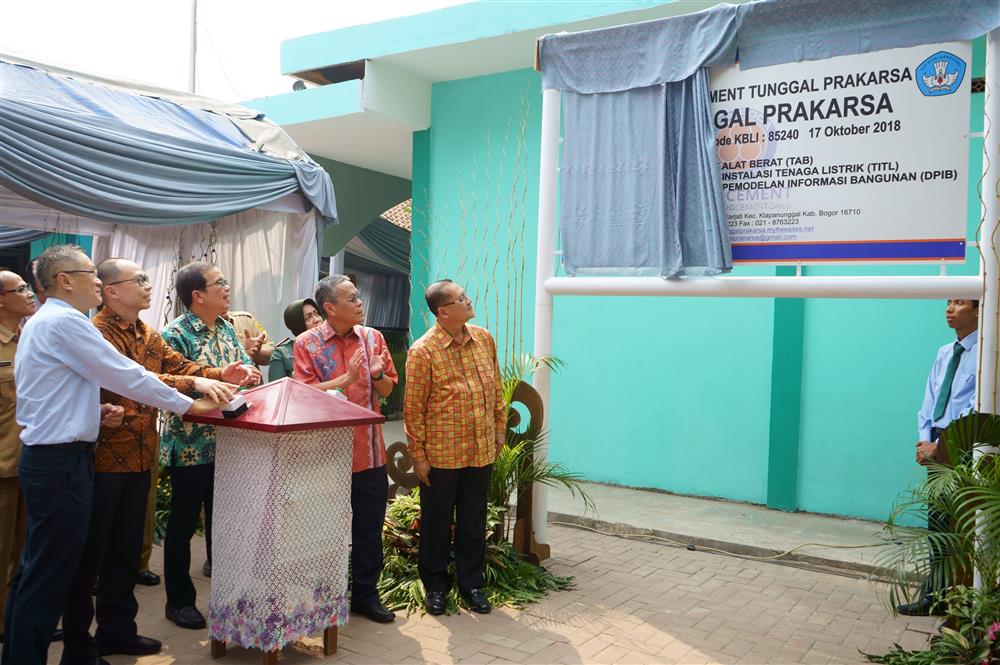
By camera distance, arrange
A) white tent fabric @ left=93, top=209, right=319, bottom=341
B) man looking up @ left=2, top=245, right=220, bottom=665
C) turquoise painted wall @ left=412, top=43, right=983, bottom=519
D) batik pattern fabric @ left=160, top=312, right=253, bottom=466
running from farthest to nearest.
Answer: turquoise painted wall @ left=412, top=43, right=983, bottom=519 → white tent fabric @ left=93, top=209, right=319, bottom=341 → batik pattern fabric @ left=160, top=312, right=253, bottom=466 → man looking up @ left=2, top=245, right=220, bottom=665

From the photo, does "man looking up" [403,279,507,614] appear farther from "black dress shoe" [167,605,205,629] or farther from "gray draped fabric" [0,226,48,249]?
"gray draped fabric" [0,226,48,249]

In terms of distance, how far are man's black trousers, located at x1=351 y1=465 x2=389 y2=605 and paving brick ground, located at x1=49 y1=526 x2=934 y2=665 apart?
0.53 ft

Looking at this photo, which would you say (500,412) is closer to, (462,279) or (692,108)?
(692,108)

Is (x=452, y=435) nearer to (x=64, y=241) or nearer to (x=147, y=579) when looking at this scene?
(x=147, y=579)

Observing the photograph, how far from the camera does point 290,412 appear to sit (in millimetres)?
3629

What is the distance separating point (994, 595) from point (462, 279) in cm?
583

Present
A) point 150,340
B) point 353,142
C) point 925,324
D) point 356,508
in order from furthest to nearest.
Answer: point 353,142 → point 925,324 → point 356,508 → point 150,340

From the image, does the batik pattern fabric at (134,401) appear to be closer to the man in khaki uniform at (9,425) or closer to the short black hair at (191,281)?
the short black hair at (191,281)

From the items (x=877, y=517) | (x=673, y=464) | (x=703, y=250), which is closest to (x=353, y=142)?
(x=673, y=464)

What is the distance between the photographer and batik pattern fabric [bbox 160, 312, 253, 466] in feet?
13.5

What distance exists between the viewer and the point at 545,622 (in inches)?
175

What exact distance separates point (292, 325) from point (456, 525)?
1.81 metres

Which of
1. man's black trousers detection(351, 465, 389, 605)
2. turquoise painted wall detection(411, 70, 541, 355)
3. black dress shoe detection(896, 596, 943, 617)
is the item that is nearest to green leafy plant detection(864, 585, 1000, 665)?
black dress shoe detection(896, 596, 943, 617)

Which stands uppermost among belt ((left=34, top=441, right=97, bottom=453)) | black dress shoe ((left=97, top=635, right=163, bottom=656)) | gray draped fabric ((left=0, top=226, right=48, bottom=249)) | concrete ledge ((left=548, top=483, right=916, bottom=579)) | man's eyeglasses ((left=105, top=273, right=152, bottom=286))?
gray draped fabric ((left=0, top=226, right=48, bottom=249))
